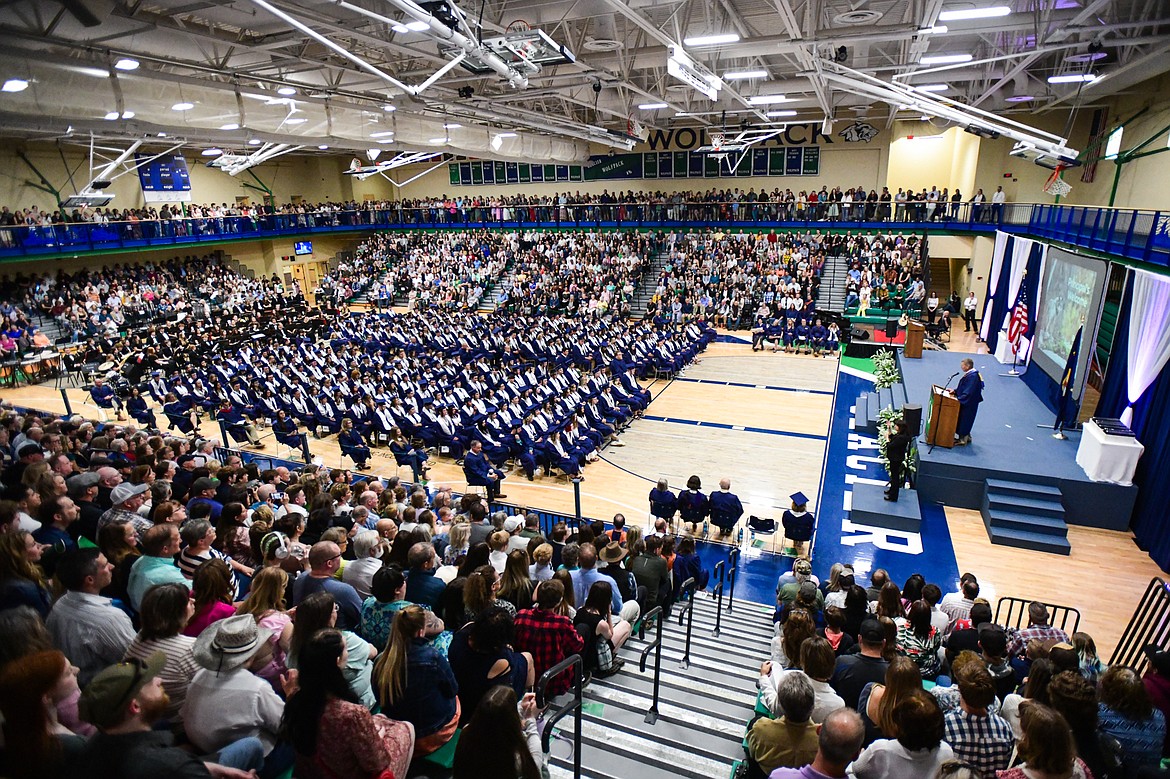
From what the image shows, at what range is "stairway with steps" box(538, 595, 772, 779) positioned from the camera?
3527mm

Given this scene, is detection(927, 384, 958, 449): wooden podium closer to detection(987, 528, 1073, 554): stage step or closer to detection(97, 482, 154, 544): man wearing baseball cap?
detection(987, 528, 1073, 554): stage step

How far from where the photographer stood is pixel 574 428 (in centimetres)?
1291

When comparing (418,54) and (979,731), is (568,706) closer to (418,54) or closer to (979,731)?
(979,731)

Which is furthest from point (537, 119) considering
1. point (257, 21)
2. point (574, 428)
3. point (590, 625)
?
point (590, 625)

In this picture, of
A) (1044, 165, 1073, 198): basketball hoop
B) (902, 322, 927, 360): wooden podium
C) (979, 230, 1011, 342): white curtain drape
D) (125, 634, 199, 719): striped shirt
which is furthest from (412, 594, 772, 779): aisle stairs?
(979, 230, 1011, 342): white curtain drape

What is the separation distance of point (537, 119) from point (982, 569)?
59.5 ft

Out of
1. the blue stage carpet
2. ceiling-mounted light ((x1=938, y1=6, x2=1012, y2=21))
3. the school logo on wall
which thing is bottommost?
the blue stage carpet

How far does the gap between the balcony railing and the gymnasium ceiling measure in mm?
3709

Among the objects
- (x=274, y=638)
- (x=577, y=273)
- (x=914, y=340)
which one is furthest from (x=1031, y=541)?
(x=577, y=273)

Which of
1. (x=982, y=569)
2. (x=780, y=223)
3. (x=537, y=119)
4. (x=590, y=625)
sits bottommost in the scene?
(x=982, y=569)

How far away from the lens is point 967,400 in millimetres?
10648

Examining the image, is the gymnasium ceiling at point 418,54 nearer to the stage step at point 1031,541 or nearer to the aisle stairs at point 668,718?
the aisle stairs at point 668,718

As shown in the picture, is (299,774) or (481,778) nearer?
(481,778)

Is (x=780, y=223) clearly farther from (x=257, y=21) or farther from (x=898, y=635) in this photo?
(x=898, y=635)
